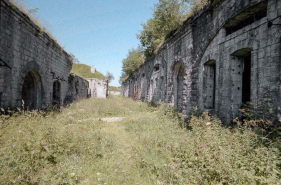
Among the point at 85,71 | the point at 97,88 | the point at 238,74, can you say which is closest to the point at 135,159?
the point at 238,74

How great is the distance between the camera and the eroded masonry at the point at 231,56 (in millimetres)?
3789

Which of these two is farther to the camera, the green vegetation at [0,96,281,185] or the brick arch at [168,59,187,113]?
the brick arch at [168,59,187,113]

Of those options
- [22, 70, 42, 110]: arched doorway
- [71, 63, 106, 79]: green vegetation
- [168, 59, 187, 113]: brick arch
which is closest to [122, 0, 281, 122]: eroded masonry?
[168, 59, 187, 113]: brick arch

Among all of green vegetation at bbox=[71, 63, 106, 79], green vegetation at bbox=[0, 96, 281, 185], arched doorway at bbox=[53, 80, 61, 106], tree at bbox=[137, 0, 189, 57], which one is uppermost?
tree at bbox=[137, 0, 189, 57]

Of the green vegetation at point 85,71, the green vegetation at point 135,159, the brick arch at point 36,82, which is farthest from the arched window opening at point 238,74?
the green vegetation at point 85,71

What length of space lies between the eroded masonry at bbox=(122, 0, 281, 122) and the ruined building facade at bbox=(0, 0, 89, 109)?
6698 mm

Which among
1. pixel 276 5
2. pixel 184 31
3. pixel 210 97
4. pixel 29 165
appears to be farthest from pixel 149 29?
pixel 29 165

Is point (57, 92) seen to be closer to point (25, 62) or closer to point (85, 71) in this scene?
point (25, 62)

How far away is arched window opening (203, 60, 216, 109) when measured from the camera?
6.27 metres

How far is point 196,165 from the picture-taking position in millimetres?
3004

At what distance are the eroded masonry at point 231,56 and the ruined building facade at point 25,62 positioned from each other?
264 inches

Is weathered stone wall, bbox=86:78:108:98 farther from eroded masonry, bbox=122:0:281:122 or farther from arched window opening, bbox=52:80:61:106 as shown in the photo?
eroded masonry, bbox=122:0:281:122

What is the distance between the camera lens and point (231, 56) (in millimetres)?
5047

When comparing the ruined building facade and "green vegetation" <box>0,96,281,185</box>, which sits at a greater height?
the ruined building facade
